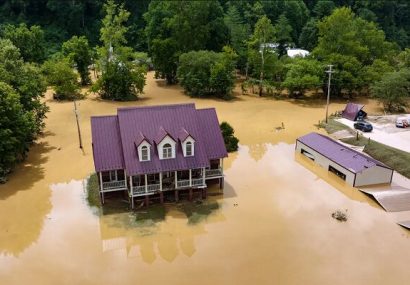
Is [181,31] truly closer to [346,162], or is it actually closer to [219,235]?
[346,162]

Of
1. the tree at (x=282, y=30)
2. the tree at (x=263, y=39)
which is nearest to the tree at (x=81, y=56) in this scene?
the tree at (x=263, y=39)

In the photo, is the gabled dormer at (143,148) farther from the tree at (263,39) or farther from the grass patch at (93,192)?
the tree at (263,39)

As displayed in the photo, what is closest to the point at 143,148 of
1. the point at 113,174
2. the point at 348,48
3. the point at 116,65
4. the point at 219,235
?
the point at 113,174

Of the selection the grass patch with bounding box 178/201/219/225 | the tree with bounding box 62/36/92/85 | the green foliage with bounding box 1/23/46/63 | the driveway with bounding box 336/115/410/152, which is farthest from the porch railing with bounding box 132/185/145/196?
the green foliage with bounding box 1/23/46/63

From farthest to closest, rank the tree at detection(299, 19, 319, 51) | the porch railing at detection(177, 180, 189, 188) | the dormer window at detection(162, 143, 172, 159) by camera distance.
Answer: the tree at detection(299, 19, 319, 51)
the porch railing at detection(177, 180, 189, 188)
the dormer window at detection(162, 143, 172, 159)

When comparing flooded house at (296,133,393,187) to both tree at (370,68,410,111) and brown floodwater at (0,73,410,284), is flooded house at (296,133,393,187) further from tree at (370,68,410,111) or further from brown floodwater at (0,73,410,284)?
tree at (370,68,410,111)

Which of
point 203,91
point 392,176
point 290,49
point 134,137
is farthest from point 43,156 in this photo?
point 290,49

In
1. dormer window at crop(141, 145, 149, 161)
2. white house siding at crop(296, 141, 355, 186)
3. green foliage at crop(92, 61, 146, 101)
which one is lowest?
white house siding at crop(296, 141, 355, 186)
